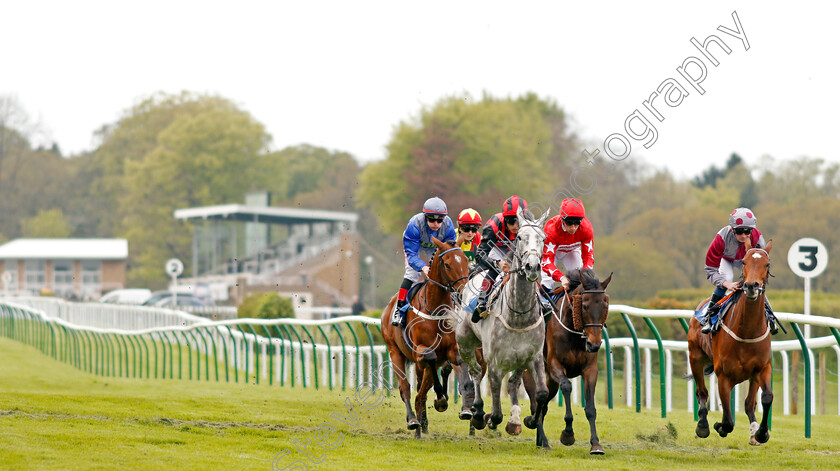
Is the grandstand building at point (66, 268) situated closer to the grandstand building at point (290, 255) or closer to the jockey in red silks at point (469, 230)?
the grandstand building at point (290, 255)

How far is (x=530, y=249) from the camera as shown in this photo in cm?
666

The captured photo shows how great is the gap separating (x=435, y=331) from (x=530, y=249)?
1.78 metres

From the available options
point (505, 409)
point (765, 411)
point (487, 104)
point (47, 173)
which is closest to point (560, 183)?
point (487, 104)

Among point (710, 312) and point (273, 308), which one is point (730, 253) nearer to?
point (710, 312)

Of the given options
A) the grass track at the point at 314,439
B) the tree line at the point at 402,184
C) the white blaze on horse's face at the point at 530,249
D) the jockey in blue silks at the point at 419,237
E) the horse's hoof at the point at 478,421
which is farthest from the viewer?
the tree line at the point at 402,184

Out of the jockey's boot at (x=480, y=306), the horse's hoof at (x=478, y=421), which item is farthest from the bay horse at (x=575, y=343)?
the jockey's boot at (x=480, y=306)

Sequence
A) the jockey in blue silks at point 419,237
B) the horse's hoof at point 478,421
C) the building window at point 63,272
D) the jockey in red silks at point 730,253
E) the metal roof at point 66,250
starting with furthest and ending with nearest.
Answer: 1. the building window at point 63,272
2. the metal roof at point 66,250
3. the jockey in blue silks at point 419,237
4. the horse's hoof at point 478,421
5. the jockey in red silks at point 730,253

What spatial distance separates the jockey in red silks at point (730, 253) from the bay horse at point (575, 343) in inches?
30.0

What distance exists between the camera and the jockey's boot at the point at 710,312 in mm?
7191

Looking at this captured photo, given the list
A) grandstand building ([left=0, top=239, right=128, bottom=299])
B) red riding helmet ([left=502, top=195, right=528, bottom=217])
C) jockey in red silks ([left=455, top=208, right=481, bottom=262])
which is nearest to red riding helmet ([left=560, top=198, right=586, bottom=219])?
red riding helmet ([left=502, top=195, right=528, bottom=217])

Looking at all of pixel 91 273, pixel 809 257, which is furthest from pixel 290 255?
pixel 809 257

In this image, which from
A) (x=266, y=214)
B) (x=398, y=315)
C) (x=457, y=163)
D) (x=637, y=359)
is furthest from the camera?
(x=266, y=214)

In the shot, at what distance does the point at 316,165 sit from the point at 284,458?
57534mm

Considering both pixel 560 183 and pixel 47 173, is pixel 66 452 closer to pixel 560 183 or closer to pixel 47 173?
pixel 560 183
